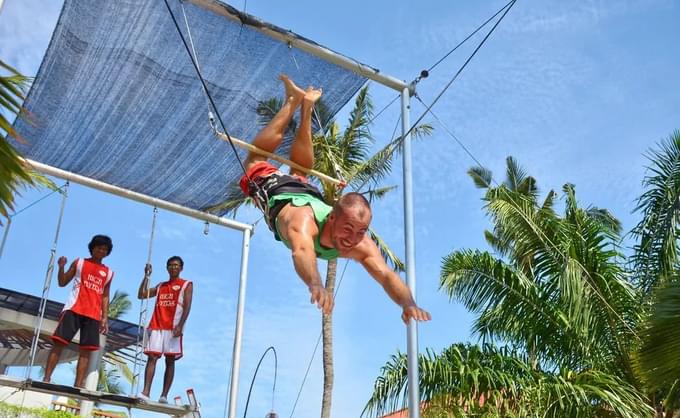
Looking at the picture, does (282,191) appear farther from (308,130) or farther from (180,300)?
(180,300)

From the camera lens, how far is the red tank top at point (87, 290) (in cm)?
614

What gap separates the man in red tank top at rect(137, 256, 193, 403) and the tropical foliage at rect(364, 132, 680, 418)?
3.16 metres

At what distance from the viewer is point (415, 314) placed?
3.70m

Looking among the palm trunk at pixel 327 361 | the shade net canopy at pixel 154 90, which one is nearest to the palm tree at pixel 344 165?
the palm trunk at pixel 327 361

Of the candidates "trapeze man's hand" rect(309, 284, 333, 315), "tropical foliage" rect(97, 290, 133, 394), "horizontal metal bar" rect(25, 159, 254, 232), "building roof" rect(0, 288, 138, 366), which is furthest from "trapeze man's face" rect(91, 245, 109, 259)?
Answer: "tropical foliage" rect(97, 290, 133, 394)

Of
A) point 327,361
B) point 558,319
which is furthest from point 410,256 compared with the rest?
point 327,361

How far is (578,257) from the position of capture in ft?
31.8

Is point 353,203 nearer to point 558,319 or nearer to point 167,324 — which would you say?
point 167,324

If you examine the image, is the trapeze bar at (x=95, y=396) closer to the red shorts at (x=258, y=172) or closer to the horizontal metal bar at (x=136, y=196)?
the horizontal metal bar at (x=136, y=196)

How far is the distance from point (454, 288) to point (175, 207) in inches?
166

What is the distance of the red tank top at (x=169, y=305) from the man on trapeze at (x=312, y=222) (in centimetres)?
249

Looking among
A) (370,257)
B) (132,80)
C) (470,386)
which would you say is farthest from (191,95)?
(470,386)

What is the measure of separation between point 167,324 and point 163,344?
17cm

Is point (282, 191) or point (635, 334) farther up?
point (635, 334)
